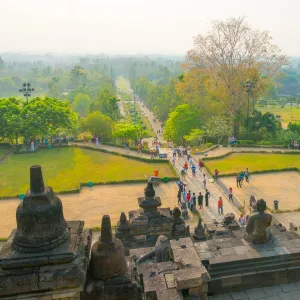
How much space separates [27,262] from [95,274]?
114 cm

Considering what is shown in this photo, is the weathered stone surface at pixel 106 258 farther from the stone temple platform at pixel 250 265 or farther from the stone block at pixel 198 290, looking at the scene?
the stone temple platform at pixel 250 265

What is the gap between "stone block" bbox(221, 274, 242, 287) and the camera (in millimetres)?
7070

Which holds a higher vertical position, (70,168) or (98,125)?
(98,125)

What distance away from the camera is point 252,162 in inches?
1085

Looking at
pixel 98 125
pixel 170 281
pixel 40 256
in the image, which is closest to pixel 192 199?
pixel 170 281

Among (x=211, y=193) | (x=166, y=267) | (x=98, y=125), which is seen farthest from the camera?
(x=98, y=125)

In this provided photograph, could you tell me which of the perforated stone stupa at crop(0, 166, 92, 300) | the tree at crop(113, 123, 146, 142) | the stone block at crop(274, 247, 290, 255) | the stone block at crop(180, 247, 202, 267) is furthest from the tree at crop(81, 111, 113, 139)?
the perforated stone stupa at crop(0, 166, 92, 300)

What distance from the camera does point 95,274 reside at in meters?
5.41

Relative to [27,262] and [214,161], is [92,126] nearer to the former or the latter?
[214,161]

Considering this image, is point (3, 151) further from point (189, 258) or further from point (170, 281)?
point (170, 281)

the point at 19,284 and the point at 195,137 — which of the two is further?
the point at 195,137

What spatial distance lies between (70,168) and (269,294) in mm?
21452

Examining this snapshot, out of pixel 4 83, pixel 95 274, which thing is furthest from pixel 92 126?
pixel 4 83

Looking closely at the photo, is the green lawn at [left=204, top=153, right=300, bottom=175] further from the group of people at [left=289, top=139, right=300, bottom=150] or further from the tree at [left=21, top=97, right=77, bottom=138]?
the tree at [left=21, top=97, right=77, bottom=138]
